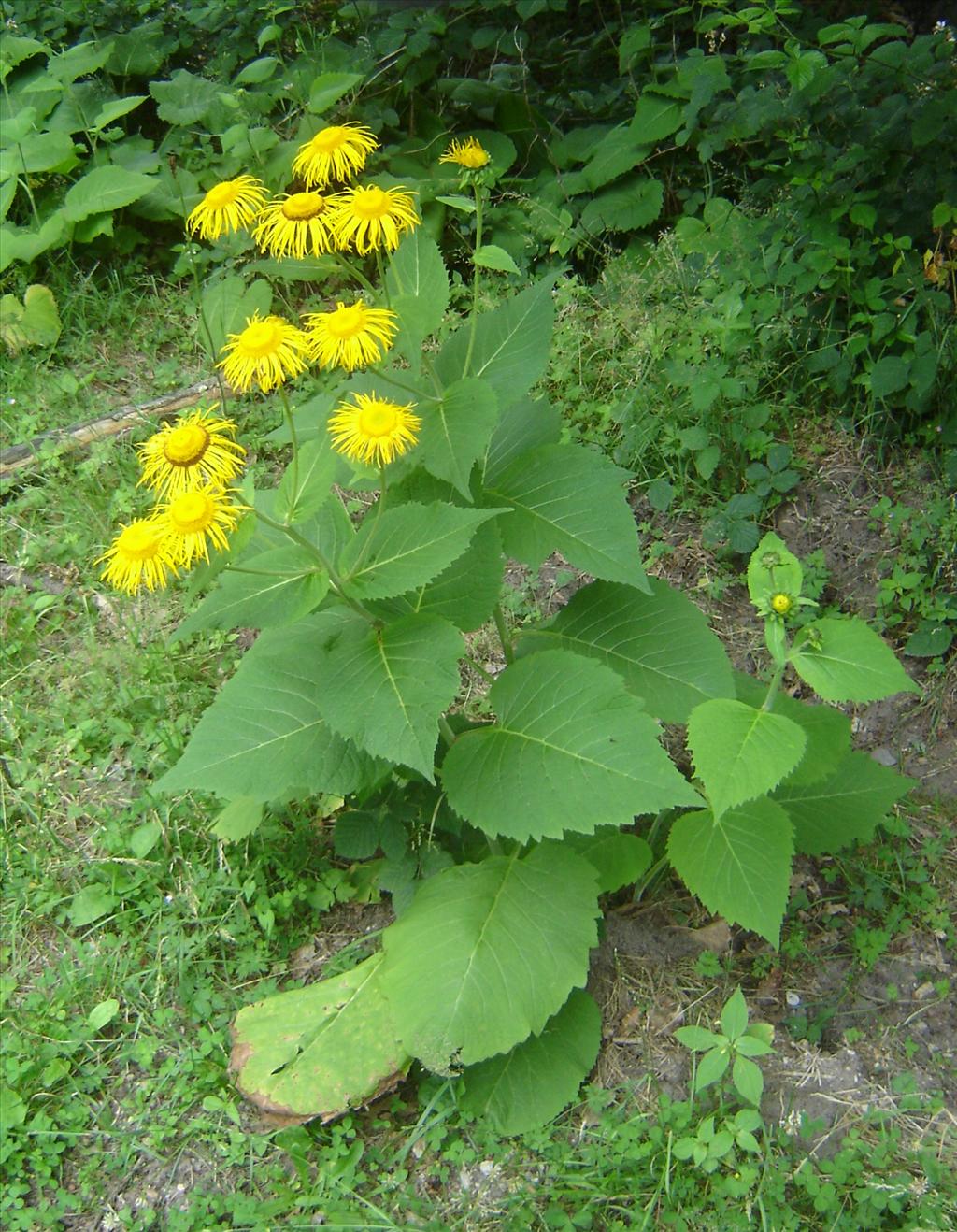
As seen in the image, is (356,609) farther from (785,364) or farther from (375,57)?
(375,57)

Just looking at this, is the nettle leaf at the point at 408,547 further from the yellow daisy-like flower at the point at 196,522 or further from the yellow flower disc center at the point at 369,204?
the yellow flower disc center at the point at 369,204

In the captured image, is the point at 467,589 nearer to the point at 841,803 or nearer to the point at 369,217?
the point at 369,217

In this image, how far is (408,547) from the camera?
189 cm

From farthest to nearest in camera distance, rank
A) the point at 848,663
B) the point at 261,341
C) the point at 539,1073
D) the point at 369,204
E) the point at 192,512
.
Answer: the point at 539,1073, the point at 848,663, the point at 369,204, the point at 261,341, the point at 192,512

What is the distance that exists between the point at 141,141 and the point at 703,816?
3.84m

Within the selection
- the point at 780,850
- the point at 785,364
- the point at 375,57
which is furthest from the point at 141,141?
the point at 780,850

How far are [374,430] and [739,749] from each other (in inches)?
31.9

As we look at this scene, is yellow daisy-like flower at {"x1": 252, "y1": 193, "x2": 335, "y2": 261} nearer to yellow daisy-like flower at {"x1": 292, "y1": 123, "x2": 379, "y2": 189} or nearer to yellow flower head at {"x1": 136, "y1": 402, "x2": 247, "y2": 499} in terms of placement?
yellow daisy-like flower at {"x1": 292, "y1": 123, "x2": 379, "y2": 189}

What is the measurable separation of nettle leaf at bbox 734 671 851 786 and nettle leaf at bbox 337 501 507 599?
72 cm

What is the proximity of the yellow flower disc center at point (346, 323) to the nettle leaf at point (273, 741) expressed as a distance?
0.59m

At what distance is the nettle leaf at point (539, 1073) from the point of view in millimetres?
2117

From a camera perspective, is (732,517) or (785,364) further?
(785,364)

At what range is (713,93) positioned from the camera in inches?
149

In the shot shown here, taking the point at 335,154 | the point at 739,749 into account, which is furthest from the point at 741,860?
the point at 335,154
